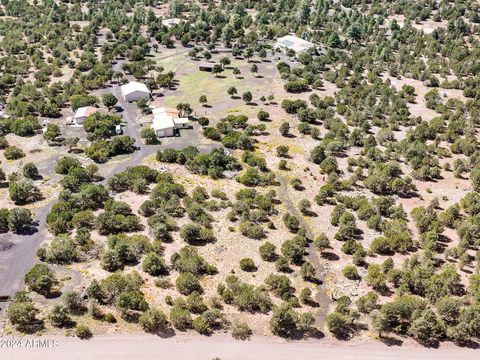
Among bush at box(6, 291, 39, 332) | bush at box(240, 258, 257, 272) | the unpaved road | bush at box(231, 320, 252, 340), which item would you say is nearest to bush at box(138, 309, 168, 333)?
the unpaved road

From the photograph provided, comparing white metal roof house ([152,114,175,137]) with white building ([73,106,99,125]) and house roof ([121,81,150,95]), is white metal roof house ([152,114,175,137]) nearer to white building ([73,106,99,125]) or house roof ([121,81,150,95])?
white building ([73,106,99,125])

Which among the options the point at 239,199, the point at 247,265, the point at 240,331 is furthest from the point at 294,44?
the point at 240,331

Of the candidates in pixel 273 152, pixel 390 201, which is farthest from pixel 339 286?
pixel 273 152

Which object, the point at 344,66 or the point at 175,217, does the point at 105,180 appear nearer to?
the point at 175,217

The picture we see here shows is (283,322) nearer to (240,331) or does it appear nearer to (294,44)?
(240,331)

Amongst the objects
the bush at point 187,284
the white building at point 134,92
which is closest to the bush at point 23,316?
the bush at point 187,284

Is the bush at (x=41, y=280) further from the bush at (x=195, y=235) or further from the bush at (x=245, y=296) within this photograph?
the bush at (x=245, y=296)
